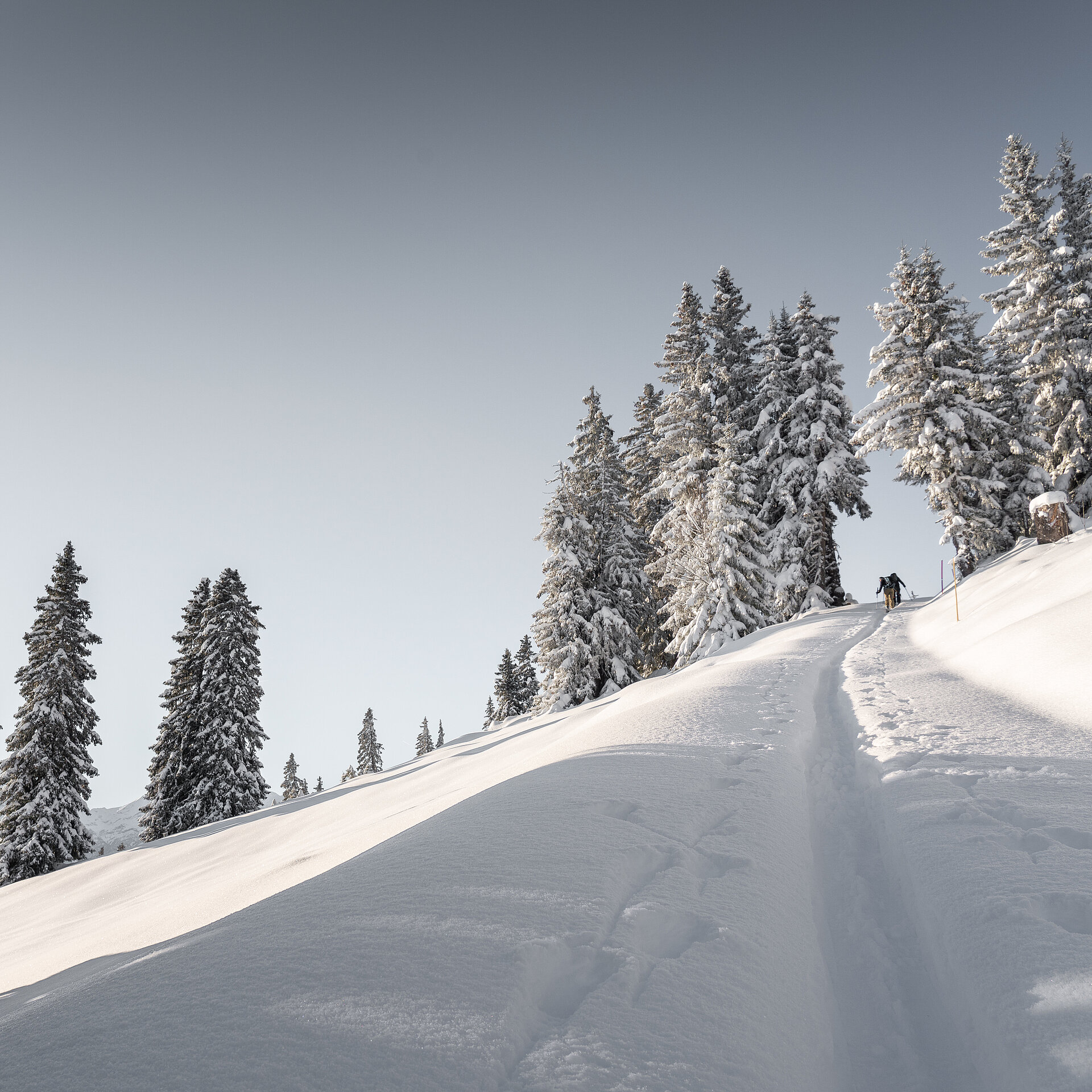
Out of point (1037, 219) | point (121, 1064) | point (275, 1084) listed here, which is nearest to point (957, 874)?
point (275, 1084)

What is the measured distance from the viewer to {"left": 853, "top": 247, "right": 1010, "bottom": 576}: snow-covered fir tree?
2159 centimetres

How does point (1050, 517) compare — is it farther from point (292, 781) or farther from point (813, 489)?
point (292, 781)

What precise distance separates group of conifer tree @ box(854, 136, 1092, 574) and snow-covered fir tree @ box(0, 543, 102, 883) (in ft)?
105

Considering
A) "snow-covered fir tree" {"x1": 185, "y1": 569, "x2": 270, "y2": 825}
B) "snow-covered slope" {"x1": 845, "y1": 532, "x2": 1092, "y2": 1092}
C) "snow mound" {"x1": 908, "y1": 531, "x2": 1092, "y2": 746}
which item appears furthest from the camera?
"snow-covered fir tree" {"x1": 185, "y1": 569, "x2": 270, "y2": 825}

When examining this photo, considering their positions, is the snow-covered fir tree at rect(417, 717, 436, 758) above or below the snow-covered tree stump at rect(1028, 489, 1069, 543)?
below

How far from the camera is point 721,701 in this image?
8.83 m

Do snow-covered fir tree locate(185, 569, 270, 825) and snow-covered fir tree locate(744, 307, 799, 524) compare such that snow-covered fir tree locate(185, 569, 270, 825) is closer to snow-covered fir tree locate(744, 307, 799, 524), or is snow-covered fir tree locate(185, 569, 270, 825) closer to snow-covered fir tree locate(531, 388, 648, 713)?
snow-covered fir tree locate(531, 388, 648, 713)

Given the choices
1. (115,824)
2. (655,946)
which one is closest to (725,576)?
(655,946)

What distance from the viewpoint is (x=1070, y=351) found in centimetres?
2145

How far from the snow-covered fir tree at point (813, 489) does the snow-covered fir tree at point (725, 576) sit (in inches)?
96.7

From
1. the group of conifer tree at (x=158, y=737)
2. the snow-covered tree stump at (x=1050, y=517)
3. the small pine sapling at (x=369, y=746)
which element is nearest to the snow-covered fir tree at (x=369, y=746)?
the small pine sapling at (x=369, y=746)

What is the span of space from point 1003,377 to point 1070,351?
2172 millimetres

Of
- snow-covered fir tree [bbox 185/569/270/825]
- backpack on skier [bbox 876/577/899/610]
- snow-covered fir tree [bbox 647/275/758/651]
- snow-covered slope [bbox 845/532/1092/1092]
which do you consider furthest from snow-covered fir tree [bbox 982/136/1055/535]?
snow-covered fir tree [bbox 185/569/270/825]

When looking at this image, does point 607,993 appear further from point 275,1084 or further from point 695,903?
point 275,1084
